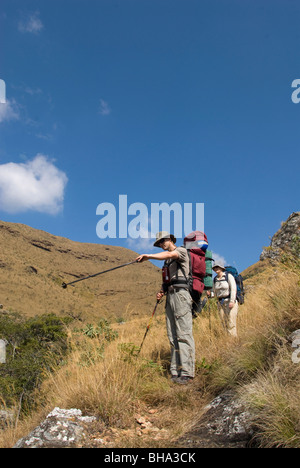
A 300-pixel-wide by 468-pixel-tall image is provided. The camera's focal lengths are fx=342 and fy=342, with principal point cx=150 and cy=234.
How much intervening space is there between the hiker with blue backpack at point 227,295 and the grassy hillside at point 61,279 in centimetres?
3333

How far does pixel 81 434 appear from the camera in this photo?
3143mm

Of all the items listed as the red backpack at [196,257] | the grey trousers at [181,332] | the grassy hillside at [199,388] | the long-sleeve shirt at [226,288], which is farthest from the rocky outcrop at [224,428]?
the long-sleeve shirt at [226,288]

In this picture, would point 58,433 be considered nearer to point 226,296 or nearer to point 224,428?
point 224,428

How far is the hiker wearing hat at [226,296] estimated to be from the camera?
5992mm

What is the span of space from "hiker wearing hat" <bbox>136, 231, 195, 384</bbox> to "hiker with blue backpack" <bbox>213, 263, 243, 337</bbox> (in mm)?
1461

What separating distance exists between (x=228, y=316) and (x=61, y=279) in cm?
8043

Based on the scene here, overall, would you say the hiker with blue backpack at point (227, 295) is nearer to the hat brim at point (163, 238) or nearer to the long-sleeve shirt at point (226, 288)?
the long-sleeve shirt at point (226, 288)

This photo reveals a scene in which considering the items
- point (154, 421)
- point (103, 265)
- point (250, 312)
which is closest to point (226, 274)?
point (250, 312)

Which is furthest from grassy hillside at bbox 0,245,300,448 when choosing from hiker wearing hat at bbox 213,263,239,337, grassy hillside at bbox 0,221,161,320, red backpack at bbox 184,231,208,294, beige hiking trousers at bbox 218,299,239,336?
grassy hillside at bbox 0,221,161,320

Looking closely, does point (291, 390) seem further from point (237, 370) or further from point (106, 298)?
point (106, 298)
